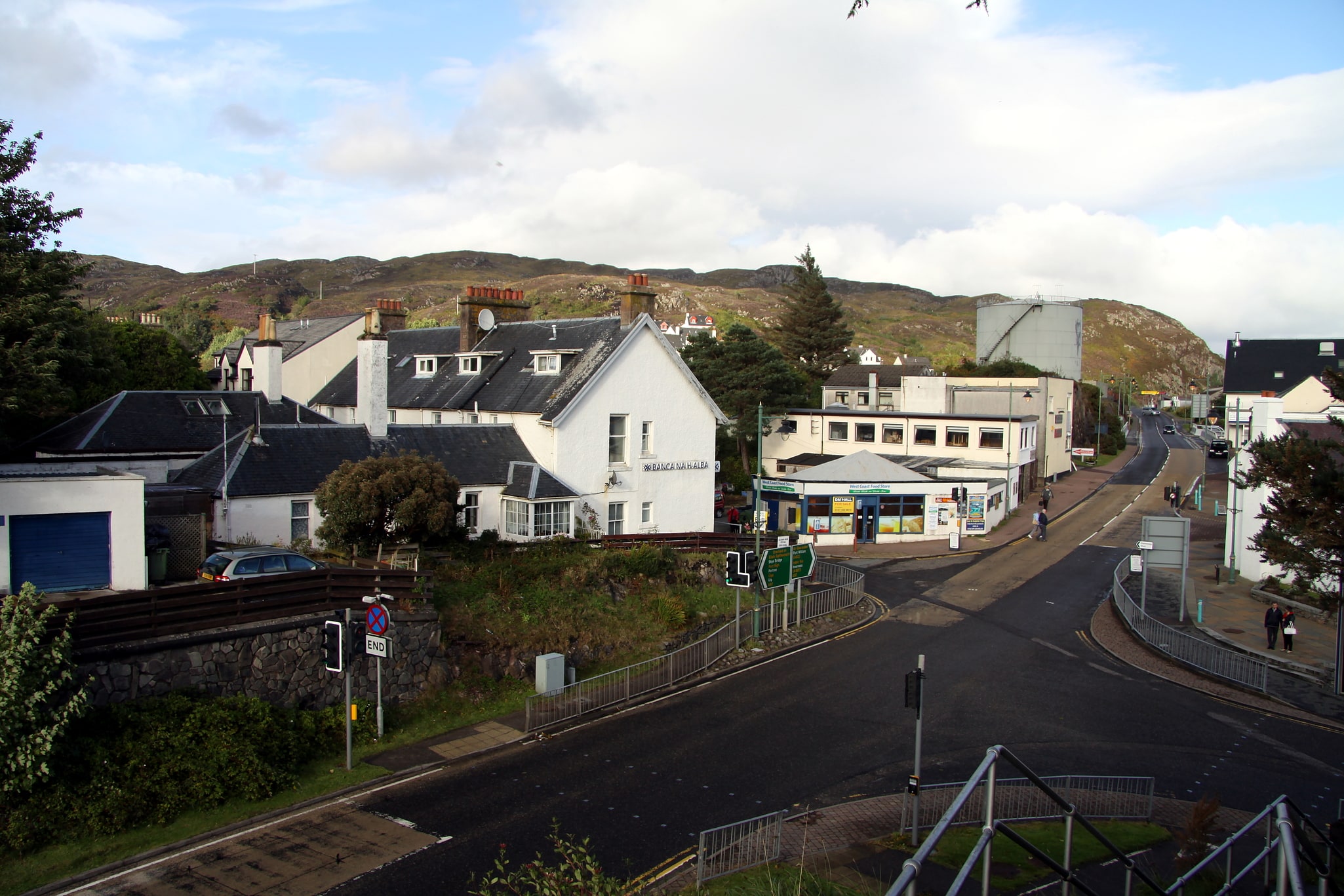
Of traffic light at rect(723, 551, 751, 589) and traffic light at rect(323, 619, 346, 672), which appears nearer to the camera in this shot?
traffic light at rect(323, 619, 346, 672)

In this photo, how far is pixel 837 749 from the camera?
18078 millimetres

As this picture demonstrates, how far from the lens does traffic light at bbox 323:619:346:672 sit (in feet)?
53.4

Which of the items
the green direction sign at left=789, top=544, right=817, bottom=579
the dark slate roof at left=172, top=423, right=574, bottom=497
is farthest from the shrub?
the green direction sign at left=789, top=544, right=817, bottom=579

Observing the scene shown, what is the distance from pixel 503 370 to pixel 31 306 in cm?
1916

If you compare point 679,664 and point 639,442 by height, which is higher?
point 639,442

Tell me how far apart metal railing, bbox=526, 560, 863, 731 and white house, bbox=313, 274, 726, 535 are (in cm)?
835

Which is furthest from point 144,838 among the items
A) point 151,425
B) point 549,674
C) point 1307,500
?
point 151,425

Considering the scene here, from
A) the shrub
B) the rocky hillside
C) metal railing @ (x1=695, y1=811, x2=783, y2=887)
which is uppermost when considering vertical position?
the rocky hillside

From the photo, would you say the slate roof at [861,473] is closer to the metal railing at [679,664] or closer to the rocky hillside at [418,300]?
the metal railing at [679,664]

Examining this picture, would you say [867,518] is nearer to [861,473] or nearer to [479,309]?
[861,473]

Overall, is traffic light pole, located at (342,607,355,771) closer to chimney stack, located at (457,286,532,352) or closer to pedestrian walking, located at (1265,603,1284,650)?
pedestrian walking, located at (1265,603,1284,650)

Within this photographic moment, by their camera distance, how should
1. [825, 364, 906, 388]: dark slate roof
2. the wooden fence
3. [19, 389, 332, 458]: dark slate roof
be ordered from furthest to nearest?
[825, 364, 906, 388]: dark slate roof
[19, 389, 332, 458]: dark slate roof
the wooden fence

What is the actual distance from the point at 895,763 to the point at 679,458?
2108 cm

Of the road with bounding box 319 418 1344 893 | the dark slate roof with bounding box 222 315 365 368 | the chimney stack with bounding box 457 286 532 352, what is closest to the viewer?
the road with bounding box 319 418 1344 893
